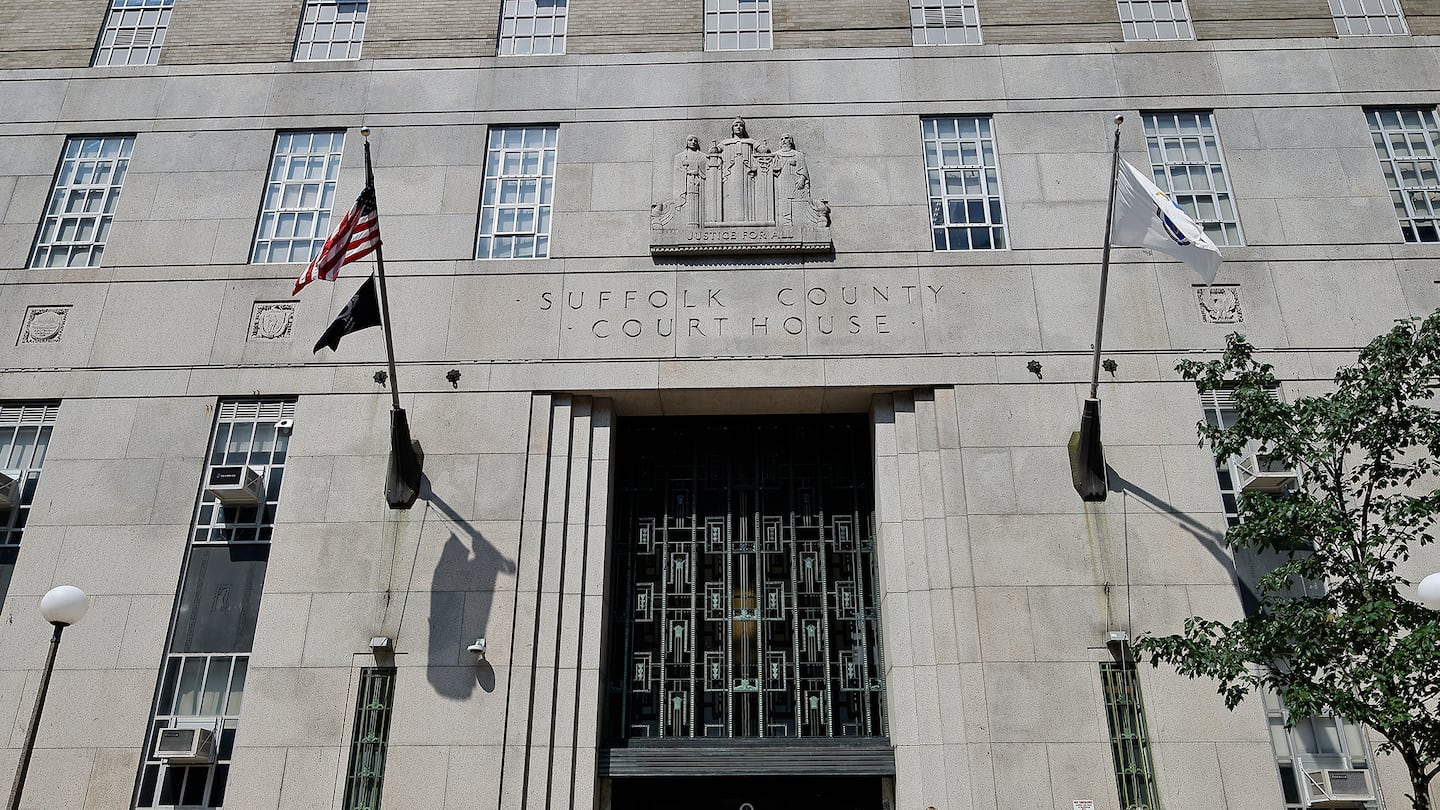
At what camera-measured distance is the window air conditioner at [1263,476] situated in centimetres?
1433

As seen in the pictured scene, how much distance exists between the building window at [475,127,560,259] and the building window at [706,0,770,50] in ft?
10.7

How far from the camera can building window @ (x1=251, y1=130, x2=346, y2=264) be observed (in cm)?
1697

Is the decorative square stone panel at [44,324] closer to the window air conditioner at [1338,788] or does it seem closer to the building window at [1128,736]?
the building window at [1128,736]

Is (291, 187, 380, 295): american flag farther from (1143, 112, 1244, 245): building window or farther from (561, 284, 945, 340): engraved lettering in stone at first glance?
(1143, 112, 1244, 245): building window

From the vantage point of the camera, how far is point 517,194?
17.3 meters

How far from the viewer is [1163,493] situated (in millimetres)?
14672

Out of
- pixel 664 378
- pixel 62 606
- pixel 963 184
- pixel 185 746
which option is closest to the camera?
pixel 62 606

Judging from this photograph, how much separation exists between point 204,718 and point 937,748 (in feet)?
30.1

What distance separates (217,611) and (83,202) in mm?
7500

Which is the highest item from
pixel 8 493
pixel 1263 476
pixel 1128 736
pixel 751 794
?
pixel 8 493

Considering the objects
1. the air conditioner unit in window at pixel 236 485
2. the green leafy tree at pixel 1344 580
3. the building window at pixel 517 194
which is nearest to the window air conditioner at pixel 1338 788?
the green leafy tree at pixel 1344 580

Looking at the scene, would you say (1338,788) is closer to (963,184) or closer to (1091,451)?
(1091,451)

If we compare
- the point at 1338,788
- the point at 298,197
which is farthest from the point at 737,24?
the point at 1338,788

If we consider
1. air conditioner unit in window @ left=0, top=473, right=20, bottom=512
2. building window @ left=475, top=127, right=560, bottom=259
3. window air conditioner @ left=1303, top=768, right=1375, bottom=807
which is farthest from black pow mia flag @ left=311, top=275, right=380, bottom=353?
window air conditioner @ left=1303, top=768, right=1375, bottom=807
